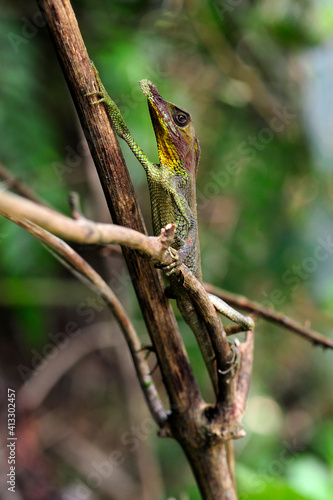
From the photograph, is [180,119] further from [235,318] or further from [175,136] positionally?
[235,318]

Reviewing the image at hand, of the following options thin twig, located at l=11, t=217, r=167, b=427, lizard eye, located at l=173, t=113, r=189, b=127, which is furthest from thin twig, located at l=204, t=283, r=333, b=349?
lizard eye, located at l=173, t=113, r=189, b=127

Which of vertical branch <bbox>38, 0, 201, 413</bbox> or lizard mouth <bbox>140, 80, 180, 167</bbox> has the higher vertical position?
lizard mouth <bbox>140, 80, 180, 167</bbox>

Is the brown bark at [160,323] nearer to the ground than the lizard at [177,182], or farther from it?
nearer to the ground

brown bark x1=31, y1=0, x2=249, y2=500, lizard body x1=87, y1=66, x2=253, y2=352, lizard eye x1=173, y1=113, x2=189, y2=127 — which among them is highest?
lizard eye x1=173, y1=113, x2=189, y2=127

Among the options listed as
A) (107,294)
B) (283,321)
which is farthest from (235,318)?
(107,294)

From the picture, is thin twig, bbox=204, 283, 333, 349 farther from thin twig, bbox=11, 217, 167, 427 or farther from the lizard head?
the lizard head

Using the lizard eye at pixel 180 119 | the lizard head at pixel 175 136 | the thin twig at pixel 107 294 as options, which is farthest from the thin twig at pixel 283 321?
the lizard eye at pixel 180 119

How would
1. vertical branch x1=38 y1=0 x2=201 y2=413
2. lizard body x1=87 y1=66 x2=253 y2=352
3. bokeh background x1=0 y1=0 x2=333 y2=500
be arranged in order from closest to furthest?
Answer: vertical branch x1=38 y1=0 x2=201 y2=413 < lizard body x1=87 y1=66 x2=253 y2=352 < bokeh background x1=0 y1=0 x2=333 y2=500

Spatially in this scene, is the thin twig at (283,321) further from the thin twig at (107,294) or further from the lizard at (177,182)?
the thin twig at (107,294)
